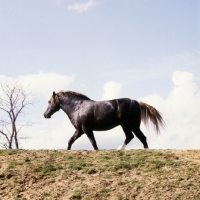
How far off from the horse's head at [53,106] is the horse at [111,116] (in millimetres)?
752

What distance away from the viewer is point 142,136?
52.4 ft

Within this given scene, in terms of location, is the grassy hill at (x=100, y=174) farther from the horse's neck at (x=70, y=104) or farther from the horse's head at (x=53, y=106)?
the horse's head at (x=53, y=106)

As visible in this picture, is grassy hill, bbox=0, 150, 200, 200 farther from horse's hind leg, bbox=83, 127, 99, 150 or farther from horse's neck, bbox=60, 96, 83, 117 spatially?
horse's neck, bbox=60, 96, 83, 117

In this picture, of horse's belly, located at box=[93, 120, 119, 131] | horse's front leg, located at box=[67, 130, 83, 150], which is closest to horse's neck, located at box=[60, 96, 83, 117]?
horse's front leg, located at box=[67, 130, 83, 150]

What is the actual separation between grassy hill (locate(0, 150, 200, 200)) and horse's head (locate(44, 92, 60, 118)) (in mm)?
2919

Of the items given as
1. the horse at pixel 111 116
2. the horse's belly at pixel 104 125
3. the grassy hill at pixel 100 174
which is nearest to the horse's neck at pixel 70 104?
the horse at pixel 111 116

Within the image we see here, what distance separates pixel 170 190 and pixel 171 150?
3504 mm

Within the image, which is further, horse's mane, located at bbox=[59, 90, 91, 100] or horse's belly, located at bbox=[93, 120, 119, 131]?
horse's mane, located at bbox=[59, 90, 91, 100]

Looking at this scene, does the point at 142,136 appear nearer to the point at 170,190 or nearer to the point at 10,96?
the point at 170,190

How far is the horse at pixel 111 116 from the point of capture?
15680 mm

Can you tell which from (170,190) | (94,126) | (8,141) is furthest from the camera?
(8,141)

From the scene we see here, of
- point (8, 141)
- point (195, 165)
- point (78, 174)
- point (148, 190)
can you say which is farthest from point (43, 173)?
point (8, 141)

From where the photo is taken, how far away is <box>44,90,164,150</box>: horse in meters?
15.7

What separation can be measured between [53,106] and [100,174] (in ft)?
17.9
